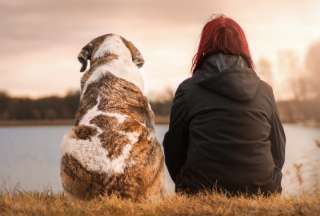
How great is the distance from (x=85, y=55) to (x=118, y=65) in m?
0.81

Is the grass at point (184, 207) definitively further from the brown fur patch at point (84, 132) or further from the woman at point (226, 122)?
the brown fur patch at point (84, 132)

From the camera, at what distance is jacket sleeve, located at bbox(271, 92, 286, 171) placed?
6.93 metres

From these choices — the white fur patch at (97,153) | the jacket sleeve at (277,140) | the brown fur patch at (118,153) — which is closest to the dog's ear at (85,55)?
the brown fur patch at (118,153)

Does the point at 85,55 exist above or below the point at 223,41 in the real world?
below

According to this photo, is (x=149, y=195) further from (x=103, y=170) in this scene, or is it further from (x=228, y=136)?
(x=228, y=136)

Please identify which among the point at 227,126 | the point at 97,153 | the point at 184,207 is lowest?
the point at 184,207

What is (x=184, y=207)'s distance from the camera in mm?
6340

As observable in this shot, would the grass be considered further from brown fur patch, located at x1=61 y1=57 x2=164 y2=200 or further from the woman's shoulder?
the woman's shoulder

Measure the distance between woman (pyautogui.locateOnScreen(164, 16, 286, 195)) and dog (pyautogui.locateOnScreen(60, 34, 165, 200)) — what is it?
16.6 inches

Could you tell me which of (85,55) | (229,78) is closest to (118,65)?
(85,55)

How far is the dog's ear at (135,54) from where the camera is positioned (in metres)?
8.30

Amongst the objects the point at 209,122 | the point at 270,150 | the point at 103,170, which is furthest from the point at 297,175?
the point at 103,170

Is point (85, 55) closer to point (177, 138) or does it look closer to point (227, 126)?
point (177, 138)

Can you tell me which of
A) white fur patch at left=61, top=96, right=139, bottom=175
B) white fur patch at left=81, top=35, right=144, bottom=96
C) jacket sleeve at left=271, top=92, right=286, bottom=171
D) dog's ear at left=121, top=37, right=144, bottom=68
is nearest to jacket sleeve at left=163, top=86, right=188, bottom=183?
white fur patch at left=61, top=96, right=139, bottom=175
